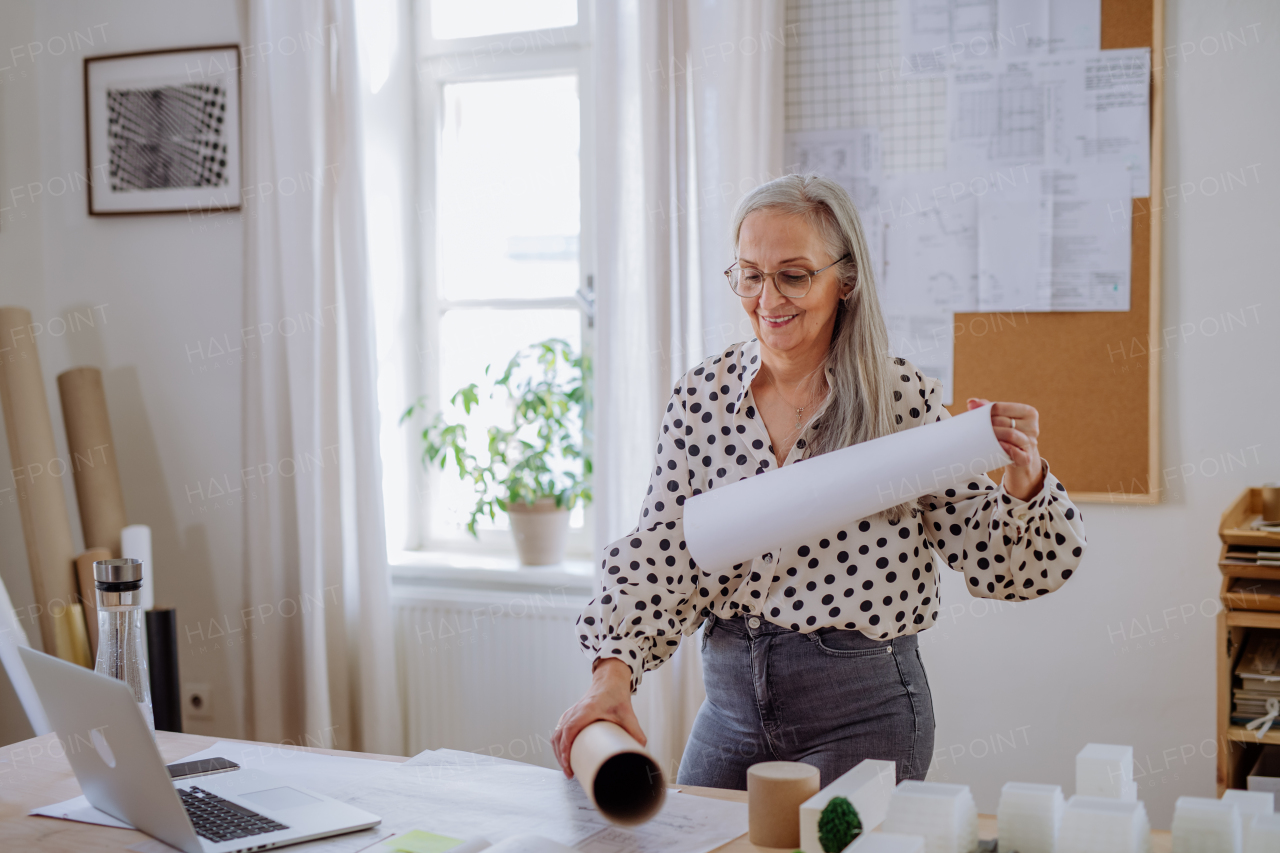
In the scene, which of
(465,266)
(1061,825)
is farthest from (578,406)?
(1061,825)

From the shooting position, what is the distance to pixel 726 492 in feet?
4.69

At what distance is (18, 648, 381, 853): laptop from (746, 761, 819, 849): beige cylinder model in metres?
0.44

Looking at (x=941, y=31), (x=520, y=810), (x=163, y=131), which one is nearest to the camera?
(x=520, y=810)

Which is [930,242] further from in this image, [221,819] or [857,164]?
[221,819]

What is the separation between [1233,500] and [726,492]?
1451 mm

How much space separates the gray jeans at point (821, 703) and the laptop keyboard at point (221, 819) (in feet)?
2.06

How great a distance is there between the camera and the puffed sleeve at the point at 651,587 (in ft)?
4.99

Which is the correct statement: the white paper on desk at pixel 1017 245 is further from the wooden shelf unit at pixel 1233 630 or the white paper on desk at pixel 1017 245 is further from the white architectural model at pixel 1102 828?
the white architectural model at pixel 1102 828

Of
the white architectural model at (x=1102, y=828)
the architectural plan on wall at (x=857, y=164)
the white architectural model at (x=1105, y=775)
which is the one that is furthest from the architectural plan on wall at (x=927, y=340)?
the white architectural model at (x=1102, y=828)

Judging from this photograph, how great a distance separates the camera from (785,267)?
5.09 feet

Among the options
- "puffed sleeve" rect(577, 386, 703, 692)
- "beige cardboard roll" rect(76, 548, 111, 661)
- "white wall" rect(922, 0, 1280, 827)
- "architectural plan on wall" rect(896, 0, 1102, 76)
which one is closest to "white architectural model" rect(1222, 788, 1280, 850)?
"puffed sleeve" rect(577, 386, 703, 692)

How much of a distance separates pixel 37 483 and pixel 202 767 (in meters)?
1.65

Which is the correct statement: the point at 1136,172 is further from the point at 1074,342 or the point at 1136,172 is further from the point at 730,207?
the point at 730,207

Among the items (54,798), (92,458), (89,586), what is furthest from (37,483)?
(54,798)
